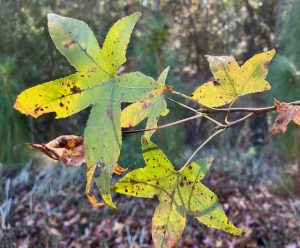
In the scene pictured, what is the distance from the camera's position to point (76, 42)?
0.36m

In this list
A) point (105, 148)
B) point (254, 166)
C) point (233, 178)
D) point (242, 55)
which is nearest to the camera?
point (105, 148)

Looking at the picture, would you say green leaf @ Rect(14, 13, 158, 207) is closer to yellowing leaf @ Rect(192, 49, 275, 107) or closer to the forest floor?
yellowing leaf @ Rect(192, 49, 275, 107)

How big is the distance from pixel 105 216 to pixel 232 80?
201 cm

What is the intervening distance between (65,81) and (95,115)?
4cm

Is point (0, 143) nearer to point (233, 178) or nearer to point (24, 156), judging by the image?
point (24, 156)

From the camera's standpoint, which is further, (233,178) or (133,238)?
(233,178)

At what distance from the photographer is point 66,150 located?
0.37 meters

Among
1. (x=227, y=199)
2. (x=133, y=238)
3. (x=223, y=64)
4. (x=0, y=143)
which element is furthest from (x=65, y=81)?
(x=0, y=143)

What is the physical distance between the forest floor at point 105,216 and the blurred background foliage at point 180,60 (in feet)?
0.57

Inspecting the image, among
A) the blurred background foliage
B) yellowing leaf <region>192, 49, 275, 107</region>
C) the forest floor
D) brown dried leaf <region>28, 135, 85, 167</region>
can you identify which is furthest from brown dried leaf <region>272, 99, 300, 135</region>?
the blurred background foliage

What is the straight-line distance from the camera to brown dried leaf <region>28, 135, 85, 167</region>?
0.37 meters

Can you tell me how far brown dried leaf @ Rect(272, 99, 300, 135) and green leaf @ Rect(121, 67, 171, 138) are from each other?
0.08 meters

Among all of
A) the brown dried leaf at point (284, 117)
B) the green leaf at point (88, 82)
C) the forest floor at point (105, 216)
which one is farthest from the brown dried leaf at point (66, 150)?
the forest floor at point (105, 216)

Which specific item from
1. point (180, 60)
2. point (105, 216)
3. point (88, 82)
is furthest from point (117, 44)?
point (180, 60)
